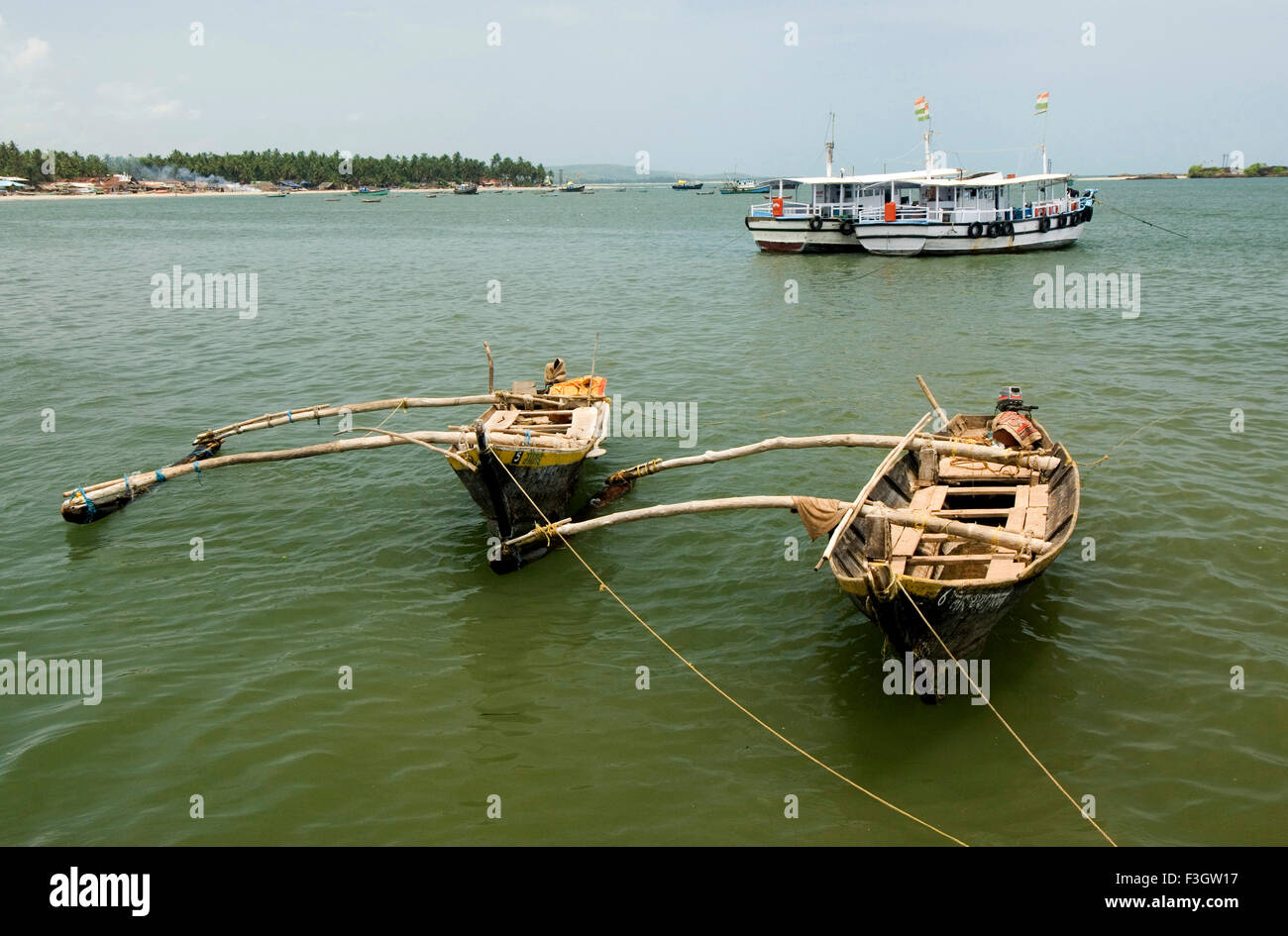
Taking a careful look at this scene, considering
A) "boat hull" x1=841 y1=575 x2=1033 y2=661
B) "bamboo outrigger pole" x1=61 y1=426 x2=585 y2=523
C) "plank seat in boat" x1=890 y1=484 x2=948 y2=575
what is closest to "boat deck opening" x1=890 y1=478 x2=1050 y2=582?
"plank seat in boat" x1=890 y1=484 x2=948 y2=575

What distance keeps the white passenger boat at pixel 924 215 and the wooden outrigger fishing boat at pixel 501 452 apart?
107 ft

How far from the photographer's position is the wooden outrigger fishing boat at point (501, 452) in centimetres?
1169

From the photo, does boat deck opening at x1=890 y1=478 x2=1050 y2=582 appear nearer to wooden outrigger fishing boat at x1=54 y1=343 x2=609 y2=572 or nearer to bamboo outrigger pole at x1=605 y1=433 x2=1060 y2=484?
bamboo outrigger pole at x1=605 y1=433 x2=1060 y2=484

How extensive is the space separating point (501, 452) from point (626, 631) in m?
2.85

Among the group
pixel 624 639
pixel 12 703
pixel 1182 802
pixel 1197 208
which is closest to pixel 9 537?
pixel 12 703

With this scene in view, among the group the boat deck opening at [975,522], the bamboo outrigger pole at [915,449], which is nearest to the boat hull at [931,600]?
the boat deck opening at [975,522]

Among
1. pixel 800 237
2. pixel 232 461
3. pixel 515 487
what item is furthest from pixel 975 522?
pixel 800 237

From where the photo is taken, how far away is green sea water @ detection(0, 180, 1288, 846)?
7953 mm

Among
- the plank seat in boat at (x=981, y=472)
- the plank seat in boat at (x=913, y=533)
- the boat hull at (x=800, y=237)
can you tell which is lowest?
the plank seat in boat at (x=913, y=533)

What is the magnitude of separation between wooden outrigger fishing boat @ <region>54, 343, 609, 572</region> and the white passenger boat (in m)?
32.6

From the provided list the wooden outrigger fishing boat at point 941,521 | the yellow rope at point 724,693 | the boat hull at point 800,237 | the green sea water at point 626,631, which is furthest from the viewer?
the boat hull at point 800,237

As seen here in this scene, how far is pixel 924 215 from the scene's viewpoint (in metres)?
44.0

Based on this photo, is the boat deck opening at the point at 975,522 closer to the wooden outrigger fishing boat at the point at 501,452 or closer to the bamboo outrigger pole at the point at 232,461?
the wooden outrigger fishing boat at the point at 501,452

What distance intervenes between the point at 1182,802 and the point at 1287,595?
4.56 m
